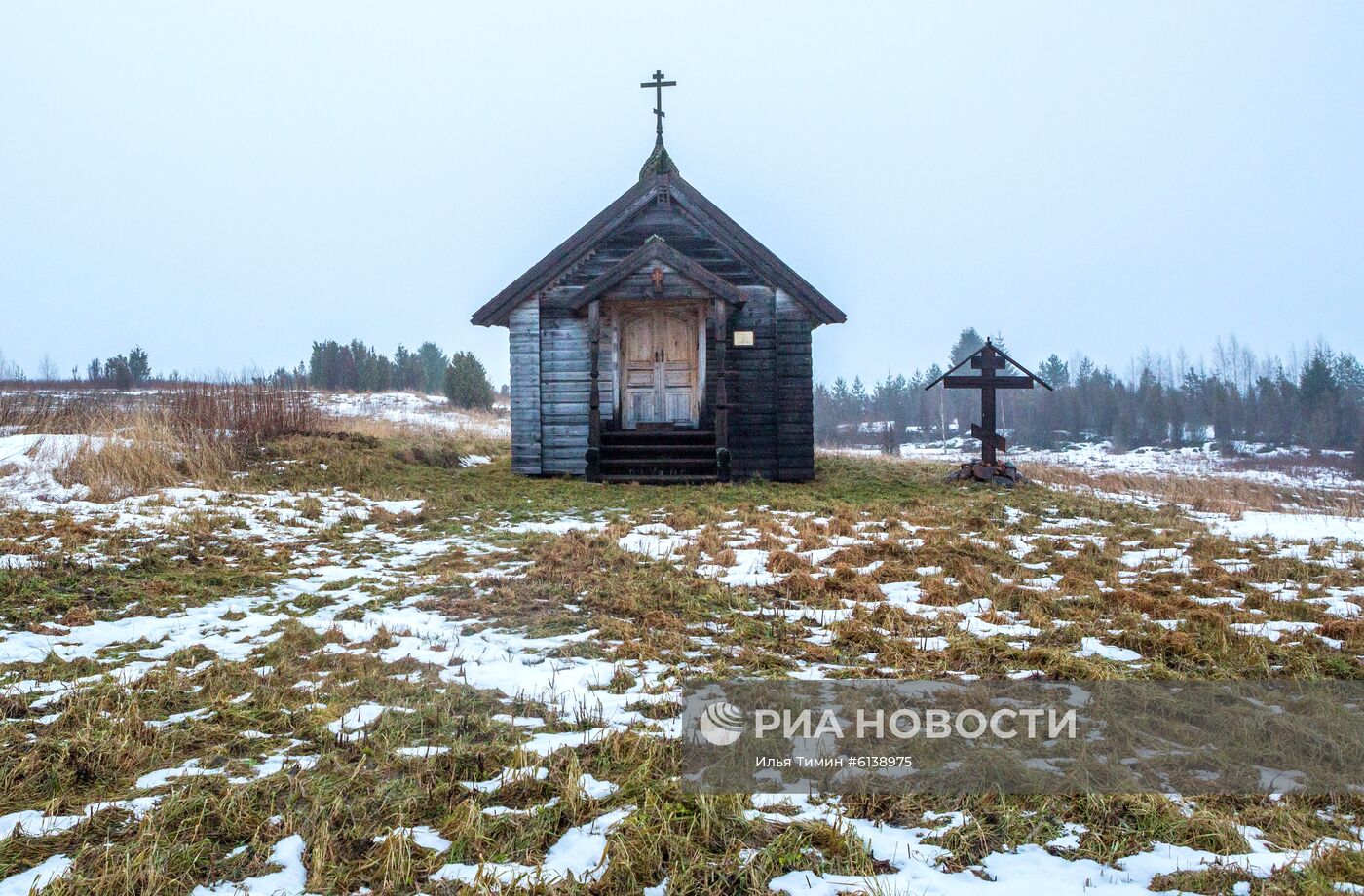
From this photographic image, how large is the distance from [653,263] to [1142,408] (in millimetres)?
69783

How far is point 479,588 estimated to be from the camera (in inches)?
219

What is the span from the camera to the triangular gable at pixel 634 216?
13164 mm

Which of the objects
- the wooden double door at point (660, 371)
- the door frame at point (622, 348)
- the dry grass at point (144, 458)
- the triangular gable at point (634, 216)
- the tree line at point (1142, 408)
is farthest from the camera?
the tree line at point (1142, 408)

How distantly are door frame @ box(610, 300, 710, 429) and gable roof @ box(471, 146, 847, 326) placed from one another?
714 mm

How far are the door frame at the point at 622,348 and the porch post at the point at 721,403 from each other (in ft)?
1.64

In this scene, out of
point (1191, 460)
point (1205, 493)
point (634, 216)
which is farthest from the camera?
point (1191, 460)

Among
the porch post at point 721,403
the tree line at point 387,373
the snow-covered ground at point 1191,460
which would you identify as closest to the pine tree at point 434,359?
the tree line at point 387,373

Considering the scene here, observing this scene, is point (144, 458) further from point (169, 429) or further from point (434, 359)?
point (434, 359)

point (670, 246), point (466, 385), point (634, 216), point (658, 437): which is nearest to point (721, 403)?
point (658, 437)

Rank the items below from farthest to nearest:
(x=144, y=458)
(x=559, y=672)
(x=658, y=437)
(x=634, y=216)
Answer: (x=634, y=216), (x=658, y=437), (x=144, y=458), (x=559, y=672)

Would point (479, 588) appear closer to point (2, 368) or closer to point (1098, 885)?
point (1098, 885)

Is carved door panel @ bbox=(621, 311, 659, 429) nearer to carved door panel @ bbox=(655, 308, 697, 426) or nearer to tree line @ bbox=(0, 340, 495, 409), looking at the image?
carved door panel @ bbox=(655, 308, 697, 426)

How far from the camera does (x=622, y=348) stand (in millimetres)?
13766

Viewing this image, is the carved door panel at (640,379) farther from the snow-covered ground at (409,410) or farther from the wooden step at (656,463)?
the snow-covered ground at (409,410)
